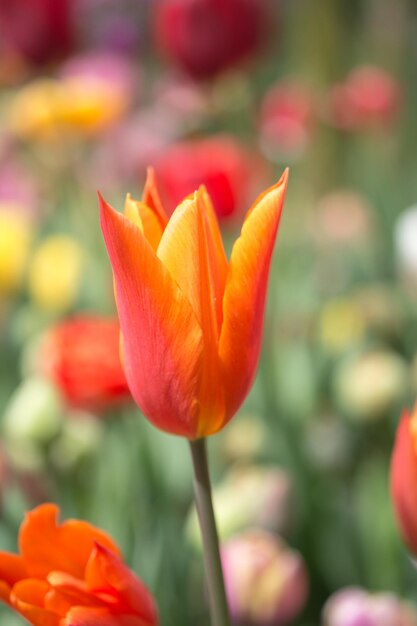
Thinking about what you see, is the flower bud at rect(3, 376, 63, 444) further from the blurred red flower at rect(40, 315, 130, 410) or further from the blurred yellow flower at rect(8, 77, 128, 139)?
the blurred yellow flower at rect(8, 77, 128, 139)

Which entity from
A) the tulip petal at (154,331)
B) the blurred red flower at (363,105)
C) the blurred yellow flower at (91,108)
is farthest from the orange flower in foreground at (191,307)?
the blurred red flower at (363,105)

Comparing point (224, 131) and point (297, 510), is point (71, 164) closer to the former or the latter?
point (224, 131)

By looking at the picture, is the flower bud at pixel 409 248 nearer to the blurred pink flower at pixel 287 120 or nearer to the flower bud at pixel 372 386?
the flower bud at pixel 372 386

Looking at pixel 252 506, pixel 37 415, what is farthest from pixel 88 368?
pixel 252 506

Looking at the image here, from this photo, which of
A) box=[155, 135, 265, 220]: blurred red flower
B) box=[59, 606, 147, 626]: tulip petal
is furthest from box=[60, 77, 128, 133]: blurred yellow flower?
box=[59, 606, 147, 626]: tulip petal

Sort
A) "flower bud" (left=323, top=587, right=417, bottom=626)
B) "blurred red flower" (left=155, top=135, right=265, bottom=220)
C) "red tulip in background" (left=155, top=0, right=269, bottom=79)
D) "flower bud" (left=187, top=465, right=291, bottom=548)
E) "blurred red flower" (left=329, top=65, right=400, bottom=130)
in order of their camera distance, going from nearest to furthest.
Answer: "flower bud" (left=323, top=587, right=417, bottom=626) < "flower bud" (left=187, top=465, right=291, bottom=548) < "blurred red flower" (left=155, top=135, right=265, bottom=220) < "red tulip in background" (left=155, top=0, right=269, bottom=79) < "blurred red flower" (left=329, top=65, right=400, bottom=130)

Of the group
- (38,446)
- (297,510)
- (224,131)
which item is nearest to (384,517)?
(297,510)

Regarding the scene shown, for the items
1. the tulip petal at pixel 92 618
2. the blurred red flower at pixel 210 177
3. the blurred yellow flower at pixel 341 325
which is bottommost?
the blurred yellow flower at pixel 341 325
